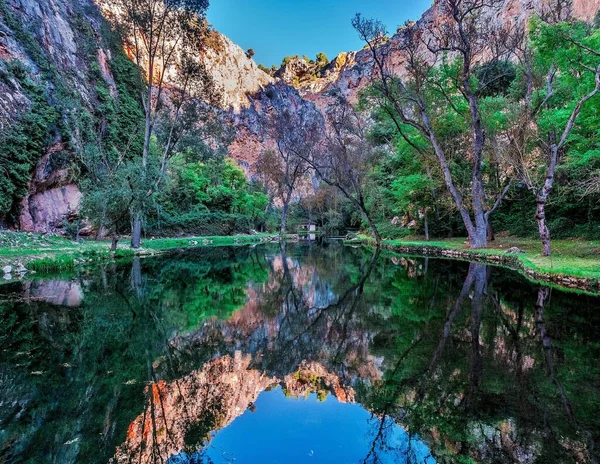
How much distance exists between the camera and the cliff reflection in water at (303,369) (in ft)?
9.00

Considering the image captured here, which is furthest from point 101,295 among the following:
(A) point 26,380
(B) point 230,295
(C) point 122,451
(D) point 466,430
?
(D) point 466,430

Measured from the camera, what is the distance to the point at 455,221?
25203 mm

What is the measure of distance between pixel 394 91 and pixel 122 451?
2120 centimetres

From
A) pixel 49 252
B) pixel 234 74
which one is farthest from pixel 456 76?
pixel 234 74

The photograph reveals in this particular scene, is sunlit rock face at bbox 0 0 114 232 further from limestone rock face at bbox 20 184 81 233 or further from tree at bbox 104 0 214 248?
tree at bbox 104 0 214 248

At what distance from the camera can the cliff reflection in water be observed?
274 centimetres

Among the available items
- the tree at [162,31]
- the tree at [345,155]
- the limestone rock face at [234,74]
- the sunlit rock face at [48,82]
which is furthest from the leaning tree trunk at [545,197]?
the limestone rock face at [234,74]

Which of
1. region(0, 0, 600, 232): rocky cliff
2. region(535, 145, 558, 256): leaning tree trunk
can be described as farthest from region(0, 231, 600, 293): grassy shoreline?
region(0, 0, 600, 232): rocky cliff

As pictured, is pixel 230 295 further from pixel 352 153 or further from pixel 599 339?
pixel 352 153

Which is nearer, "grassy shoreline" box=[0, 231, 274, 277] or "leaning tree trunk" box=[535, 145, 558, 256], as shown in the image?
"grassy shoreline" box=[0, 231, 274, 277]

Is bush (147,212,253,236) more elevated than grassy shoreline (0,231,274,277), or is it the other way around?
bush (147,212,253,236)

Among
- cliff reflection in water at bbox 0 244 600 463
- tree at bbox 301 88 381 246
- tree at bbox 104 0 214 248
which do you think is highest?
tree at bbox 104 0 214 248

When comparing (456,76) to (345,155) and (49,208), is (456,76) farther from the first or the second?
(49,208)

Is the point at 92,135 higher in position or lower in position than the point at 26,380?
higher
